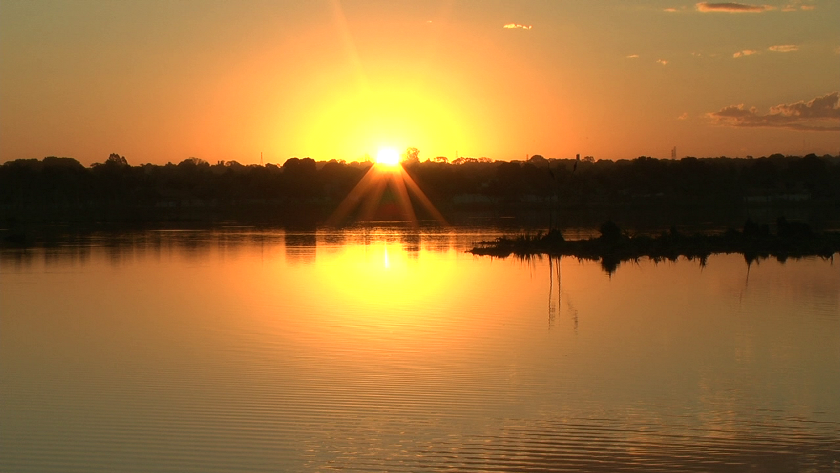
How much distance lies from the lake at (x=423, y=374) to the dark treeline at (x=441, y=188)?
77488mm

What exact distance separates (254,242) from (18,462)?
3055cm

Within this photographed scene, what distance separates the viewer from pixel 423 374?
10.7 m

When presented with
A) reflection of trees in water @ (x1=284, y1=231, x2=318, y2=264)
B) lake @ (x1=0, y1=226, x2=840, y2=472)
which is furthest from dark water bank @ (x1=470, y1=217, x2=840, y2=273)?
lake @ (x1=0, y1=226, x2=840, y2=472)

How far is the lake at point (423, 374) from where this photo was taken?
25.4 ft

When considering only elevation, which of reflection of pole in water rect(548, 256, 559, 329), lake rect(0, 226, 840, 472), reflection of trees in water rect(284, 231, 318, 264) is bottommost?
lake rect(0, 226, 840, 472)

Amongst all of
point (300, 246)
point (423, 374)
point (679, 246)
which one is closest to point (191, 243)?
point (300, 246)

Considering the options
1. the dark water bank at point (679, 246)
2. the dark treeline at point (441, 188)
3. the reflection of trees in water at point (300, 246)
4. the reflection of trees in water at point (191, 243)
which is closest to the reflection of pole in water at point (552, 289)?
the dark water bank at point (679, 246)

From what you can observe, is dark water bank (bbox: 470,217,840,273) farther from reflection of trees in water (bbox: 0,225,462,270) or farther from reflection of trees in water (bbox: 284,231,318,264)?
reflection of trees in water (bbox: 284,231,318,264)

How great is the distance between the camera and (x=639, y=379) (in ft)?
34.5

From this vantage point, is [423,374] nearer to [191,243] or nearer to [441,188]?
[191,243]

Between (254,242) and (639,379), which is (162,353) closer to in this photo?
(639,379)

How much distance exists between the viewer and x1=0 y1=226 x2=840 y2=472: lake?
7738 millimetres

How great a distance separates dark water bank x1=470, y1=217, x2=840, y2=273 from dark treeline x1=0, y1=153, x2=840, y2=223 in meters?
64.6

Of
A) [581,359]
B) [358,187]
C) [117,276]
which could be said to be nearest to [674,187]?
[358,187]
